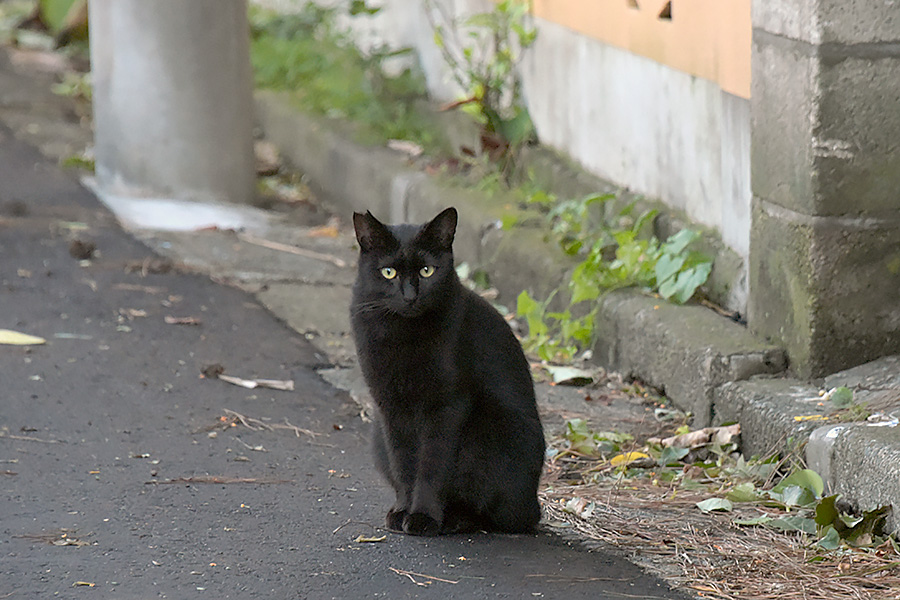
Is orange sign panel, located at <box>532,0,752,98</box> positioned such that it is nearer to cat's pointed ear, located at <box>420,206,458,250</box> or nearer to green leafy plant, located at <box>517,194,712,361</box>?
green leafy plant, located at <box>517,194,712,361</box>

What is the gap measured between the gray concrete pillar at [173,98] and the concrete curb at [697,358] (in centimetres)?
100

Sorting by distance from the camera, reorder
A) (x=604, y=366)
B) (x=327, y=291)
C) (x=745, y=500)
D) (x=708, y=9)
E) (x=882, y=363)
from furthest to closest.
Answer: (x=327, y=291), (x=604, y=366), (x=708, y=9), (x=882, y=363), (x=745, y=500)

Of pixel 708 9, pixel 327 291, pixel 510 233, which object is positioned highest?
pixel 708 9

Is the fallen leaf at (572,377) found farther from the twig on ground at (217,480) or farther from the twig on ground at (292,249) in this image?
the twig on ground at (292,249)

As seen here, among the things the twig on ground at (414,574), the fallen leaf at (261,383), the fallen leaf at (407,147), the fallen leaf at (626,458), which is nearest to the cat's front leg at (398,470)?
the twig on ground at (414,574)

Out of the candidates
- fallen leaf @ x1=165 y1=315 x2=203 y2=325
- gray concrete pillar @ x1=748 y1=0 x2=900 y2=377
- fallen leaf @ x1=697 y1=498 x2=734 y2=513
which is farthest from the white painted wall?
fallen leaf @ x1=165 y1=315 x2=203 y2=325

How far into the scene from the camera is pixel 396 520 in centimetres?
329

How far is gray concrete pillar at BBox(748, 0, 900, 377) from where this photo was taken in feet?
11.8

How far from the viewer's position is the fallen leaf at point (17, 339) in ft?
16.2

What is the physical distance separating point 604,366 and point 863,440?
5.47 feet

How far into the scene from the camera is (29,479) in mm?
3611

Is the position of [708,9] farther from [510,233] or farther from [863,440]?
[863,440]

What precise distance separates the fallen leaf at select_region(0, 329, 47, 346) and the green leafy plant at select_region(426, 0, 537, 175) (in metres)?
2.53

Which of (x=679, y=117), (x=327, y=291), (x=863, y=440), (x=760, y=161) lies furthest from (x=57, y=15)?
(x=863, y=440)
